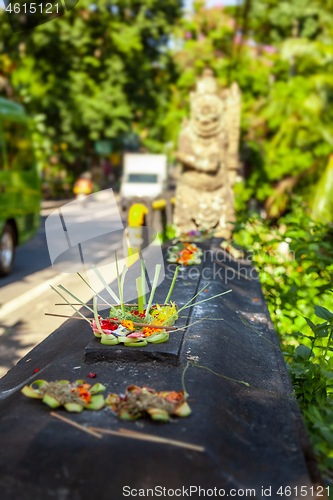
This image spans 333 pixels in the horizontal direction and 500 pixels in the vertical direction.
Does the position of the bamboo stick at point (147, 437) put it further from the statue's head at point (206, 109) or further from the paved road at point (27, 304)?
the statue's head at point (206, 109)

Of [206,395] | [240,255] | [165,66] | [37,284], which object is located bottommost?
[37,284]

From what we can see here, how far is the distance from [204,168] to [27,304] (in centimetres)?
345

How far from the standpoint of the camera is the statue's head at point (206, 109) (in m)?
8.12

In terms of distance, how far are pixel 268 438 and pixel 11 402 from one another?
1.23 metres

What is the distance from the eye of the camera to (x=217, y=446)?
195 cm

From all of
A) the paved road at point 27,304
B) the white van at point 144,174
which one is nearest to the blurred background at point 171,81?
the white van at point 144,174

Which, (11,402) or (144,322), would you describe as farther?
Result: (144,322)

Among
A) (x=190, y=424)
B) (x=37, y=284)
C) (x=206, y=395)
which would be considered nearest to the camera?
(x=190, y=424)

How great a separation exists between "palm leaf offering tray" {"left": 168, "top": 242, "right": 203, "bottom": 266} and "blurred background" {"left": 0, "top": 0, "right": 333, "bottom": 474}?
8.84m

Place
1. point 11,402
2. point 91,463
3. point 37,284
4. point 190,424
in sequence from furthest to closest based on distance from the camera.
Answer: point 37,284 → point 11,402 → point 190,424 → point 91,463

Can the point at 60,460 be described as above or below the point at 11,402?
above

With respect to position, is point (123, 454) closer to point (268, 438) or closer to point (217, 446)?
point (217, 446)

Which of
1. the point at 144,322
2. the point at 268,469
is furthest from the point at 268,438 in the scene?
the point at 144,322

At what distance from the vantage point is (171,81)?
23.3m
